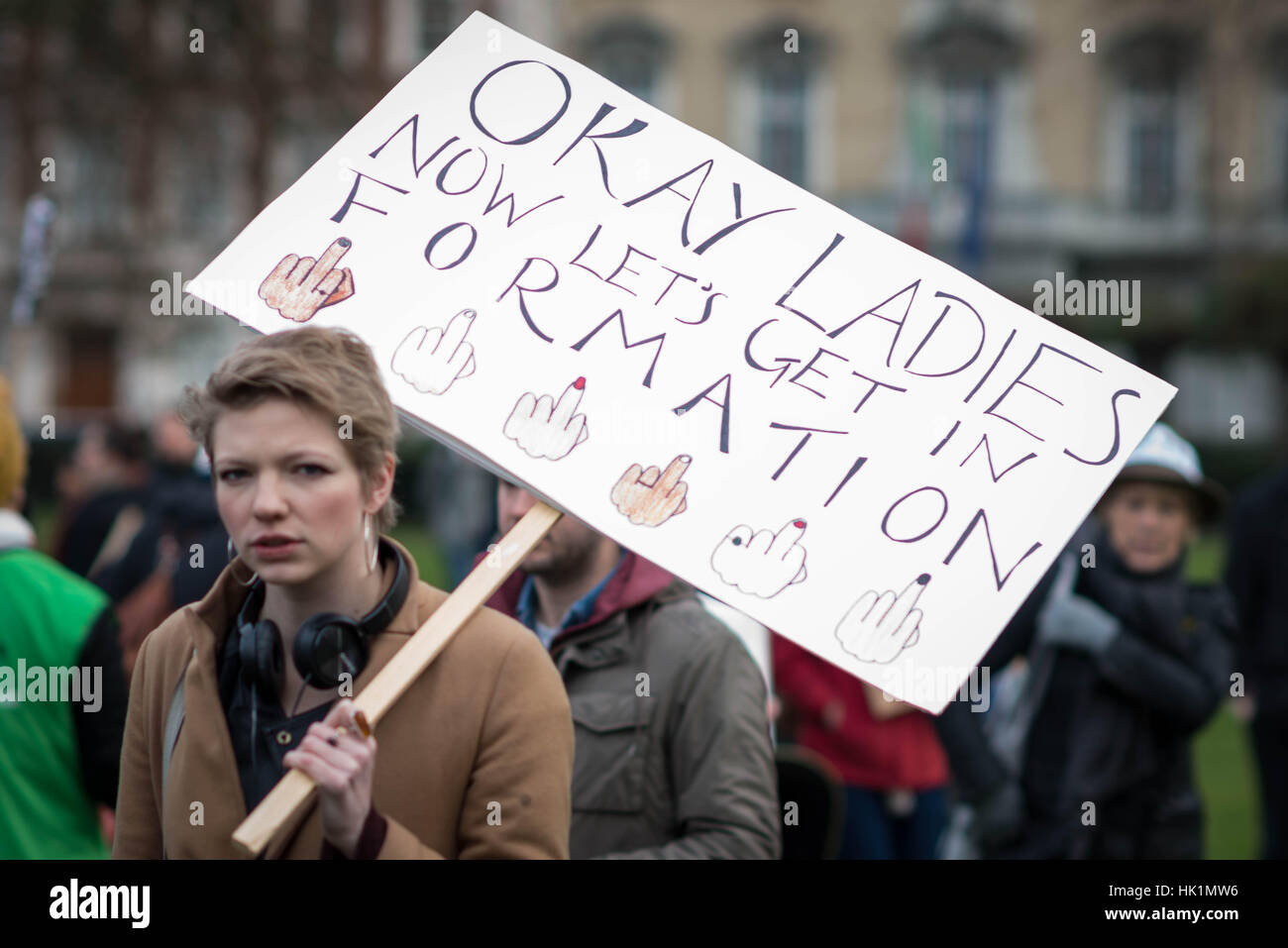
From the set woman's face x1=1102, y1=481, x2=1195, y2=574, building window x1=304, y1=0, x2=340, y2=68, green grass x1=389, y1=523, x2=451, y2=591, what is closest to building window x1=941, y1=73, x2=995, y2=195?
green grass x1=389, y1=523, x2=451, y2=591

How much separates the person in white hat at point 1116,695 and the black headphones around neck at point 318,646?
2149 millimetres

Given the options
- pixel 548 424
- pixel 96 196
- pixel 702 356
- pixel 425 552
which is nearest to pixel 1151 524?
pixel 702 356

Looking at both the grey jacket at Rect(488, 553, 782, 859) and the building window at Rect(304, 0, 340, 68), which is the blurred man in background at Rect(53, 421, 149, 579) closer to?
the grey jacket at Rect(488, 553, 782, 859)

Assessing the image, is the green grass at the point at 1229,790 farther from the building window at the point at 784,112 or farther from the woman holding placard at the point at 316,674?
the building window at the point at 784,112

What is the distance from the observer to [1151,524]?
3848mm

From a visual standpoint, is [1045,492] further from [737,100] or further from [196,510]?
[737,100]

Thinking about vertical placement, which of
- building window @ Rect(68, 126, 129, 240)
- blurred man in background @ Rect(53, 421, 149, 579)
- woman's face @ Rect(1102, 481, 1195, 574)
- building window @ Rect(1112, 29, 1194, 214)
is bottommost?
woman's face @ Rect(1102, 481, 1195, 574)

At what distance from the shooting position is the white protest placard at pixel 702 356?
2.15m

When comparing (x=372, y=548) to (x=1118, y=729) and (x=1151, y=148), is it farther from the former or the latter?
(x=1151, y=148)

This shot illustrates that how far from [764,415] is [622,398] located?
0.21 m

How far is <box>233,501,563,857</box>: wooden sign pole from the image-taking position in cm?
180

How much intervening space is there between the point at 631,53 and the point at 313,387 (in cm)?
3415

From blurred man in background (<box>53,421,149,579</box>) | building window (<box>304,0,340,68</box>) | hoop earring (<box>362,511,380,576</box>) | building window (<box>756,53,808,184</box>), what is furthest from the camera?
building window (<box>756,53,808,184</box>)

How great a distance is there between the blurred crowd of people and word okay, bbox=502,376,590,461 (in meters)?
0.50
